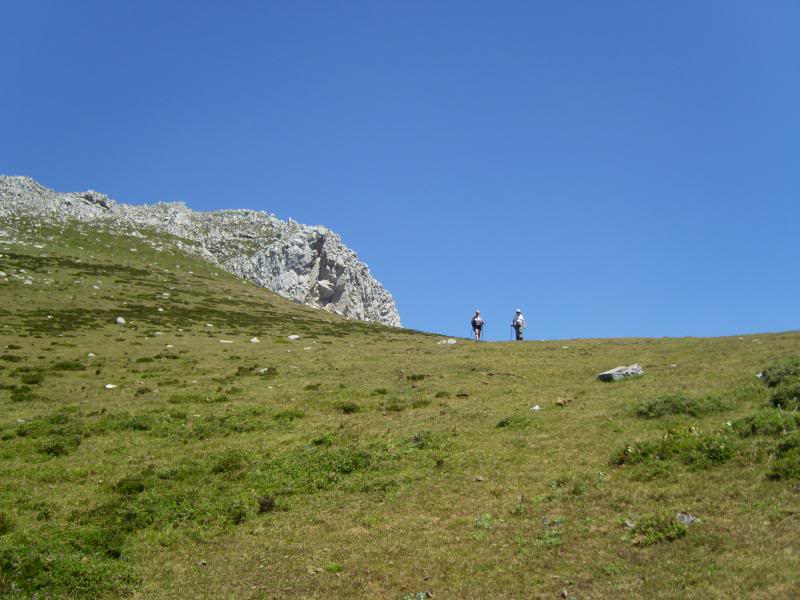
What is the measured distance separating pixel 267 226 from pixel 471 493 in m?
155

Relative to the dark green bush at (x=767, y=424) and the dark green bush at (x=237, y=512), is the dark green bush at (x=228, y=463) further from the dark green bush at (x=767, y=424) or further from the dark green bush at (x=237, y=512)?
the dark green bush at (x=767, y=424)

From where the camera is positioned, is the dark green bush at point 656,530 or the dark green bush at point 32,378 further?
the dark green bush at point 32,378

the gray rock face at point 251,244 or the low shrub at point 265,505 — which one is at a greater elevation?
the gray rock face at point 251,244

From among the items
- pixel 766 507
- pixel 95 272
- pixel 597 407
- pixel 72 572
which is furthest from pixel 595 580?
pixel 95 272

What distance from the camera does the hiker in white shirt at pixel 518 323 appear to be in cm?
5548

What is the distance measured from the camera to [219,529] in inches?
709

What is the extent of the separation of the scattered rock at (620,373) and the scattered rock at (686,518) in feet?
54.7

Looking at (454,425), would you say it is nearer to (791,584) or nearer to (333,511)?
(333,511)

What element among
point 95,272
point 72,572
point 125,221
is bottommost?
point 72,572

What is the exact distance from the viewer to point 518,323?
A: 5594cm

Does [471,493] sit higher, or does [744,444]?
[744,444]

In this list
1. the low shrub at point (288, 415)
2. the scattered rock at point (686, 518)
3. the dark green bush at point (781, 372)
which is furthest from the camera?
the low shrub at point (288, 415)

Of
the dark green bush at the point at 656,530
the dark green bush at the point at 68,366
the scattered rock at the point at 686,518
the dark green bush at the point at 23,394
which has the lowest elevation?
the dark green bush at the point at 656,530

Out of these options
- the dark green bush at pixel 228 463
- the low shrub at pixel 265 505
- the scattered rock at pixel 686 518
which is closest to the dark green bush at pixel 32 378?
the dark green bush at pixel 228 463
